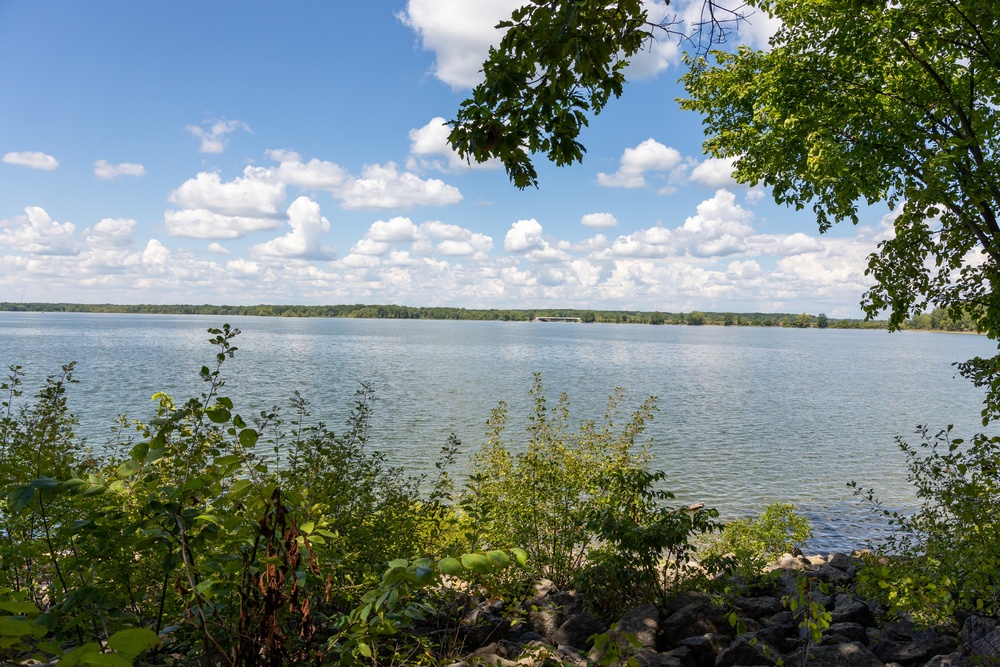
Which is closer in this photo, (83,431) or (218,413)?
(218,413)

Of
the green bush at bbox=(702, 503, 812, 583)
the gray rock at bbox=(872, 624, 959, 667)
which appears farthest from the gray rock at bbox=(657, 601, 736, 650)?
the green bush at bbox=(702, 503, 812, 583)

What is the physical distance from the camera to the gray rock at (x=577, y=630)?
236 inches

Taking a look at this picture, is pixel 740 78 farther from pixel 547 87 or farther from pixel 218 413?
pixel 218 413

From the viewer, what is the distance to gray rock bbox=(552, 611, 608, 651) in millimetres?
5996

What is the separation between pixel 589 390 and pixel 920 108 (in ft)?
104

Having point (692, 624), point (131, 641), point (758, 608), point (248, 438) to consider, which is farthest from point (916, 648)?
point (131, 641)

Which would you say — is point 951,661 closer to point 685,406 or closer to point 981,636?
point 981,636

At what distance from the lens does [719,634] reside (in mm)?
6191

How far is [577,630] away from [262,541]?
4119 millimetres

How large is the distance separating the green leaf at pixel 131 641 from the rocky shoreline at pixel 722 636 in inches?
Answer: 143

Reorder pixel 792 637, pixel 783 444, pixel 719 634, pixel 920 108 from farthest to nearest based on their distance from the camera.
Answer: pixel 783 444 → pixel 920 108 → pixel 792 637 → pixel 719 634

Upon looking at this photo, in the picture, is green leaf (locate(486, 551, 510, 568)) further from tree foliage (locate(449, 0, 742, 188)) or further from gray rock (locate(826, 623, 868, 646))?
gray rock (locate(826, 623, 868, 646))

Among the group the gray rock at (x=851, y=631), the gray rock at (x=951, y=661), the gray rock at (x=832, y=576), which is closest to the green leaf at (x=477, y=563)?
the gray rock at (x=951, y=661)

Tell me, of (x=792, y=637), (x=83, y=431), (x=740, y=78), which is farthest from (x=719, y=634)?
(x=83, y=431)
